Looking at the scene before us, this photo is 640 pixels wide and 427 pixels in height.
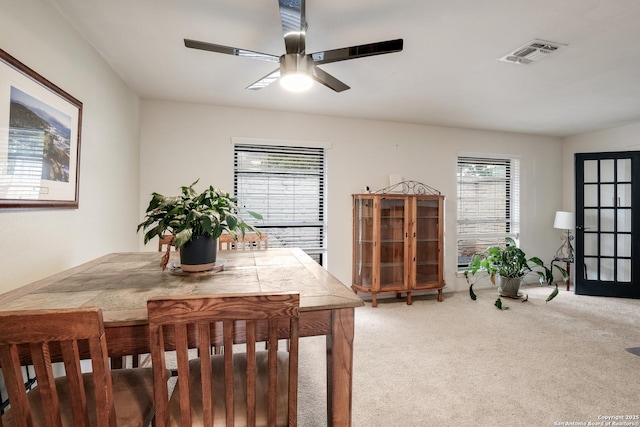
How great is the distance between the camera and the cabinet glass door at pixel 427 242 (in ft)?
12.9

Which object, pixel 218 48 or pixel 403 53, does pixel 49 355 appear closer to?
pixel 218 48

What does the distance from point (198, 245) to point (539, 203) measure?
5.37 meters

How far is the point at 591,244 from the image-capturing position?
4.36m

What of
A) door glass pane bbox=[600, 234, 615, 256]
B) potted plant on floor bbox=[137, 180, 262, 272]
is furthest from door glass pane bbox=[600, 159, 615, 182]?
potted plant on floor bbox=[137, 180, 262, 272]

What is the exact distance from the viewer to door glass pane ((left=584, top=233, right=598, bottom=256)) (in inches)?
171

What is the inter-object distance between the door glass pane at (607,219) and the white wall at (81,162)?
238 inches

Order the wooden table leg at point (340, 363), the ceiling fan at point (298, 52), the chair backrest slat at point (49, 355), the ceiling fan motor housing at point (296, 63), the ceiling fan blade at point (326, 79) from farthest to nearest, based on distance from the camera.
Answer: the ceiling fan blade at point (326, 79) → the ceiling fan motor housing at point (296, 63) → the ceiling fan at point (298, 52) → the wooden table leg at point (340, 363) → the chair backrest slat at point (49, 355)

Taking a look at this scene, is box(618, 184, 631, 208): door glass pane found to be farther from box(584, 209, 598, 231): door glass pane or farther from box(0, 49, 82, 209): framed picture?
box(0, 49, 82, 209): framed picture

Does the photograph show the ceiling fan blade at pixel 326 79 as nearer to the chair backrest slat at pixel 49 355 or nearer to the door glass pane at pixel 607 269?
the chair backrest slat at pixel 49 355

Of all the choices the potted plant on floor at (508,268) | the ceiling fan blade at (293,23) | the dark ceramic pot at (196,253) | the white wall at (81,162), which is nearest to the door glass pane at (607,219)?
the potted plant on floor at (508,268)

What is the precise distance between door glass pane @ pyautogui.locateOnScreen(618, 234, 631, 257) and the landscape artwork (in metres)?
6.25

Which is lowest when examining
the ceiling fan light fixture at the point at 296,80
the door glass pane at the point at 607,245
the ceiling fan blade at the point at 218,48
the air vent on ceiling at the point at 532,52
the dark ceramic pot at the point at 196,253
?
the door glass pane at the point at 607,245

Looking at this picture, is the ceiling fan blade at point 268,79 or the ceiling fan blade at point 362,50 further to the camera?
the ceiling fan blade at point 268,79

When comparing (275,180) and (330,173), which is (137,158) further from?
(330,173)
